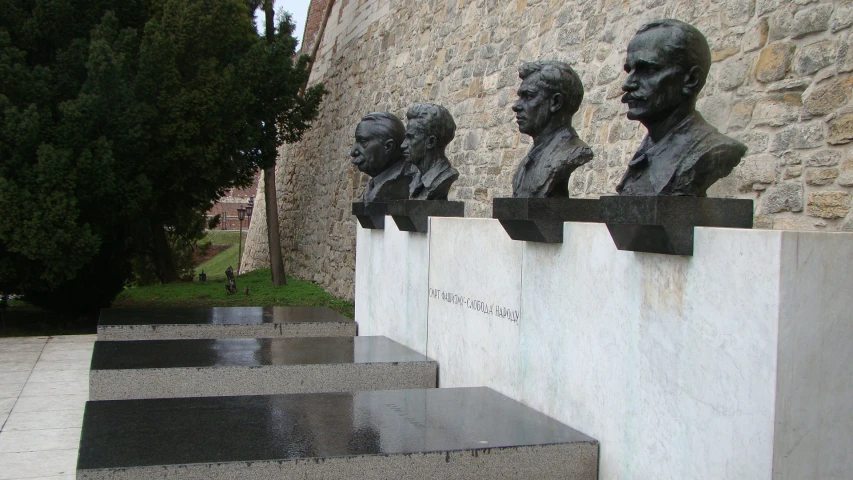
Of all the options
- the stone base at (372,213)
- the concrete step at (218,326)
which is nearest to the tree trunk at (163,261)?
the concrete step at (218,326)

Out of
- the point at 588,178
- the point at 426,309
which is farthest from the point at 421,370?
the point at 588,178

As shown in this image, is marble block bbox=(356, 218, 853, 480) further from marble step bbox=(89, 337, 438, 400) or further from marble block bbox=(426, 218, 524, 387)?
marble step bbox=(89, 337, 438, 400)

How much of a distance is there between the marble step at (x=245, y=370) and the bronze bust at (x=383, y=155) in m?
1.60

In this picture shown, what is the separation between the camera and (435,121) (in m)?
5.74

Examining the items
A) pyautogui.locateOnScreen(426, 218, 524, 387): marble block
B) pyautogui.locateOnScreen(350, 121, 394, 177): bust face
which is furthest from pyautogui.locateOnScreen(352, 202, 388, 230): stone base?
pyautogui.locateOnScreen(426, 218, 524, 387): marble block

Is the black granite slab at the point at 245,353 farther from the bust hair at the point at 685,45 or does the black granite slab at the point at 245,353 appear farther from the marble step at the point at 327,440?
the bust hair at the point at 685,45

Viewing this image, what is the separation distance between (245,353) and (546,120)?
2.40m

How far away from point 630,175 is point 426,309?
251 centimetres

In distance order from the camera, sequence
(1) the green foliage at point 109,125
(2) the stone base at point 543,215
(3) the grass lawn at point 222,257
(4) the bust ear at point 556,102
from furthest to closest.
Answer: (3) the grass lawn at point 222,257
(1) the green foliage at point 109,125
(4) the bust ear at point 556,102
(2) the stone base at point 543,215

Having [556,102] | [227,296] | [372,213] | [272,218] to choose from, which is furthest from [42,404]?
[272,218]

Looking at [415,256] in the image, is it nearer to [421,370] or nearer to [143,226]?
[421,370]

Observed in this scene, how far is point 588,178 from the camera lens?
6.66 m

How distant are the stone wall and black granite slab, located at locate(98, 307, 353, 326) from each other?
229 cm

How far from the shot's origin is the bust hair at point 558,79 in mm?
4062
